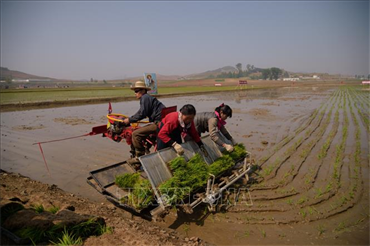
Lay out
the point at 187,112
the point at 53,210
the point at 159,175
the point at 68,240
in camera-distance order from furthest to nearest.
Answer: the point at 187,112
the point at 159,175
the point at 53,210
the point at 68,240

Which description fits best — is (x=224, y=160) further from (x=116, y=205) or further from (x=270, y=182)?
(x=116, y=205)

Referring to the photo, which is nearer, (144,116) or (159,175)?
(159,175)

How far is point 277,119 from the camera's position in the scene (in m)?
13.6

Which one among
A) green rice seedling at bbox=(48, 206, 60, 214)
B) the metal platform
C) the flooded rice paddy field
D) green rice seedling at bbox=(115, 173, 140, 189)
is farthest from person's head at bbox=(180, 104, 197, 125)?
green rice seedling at bbox=(48, 206, 60, 214)

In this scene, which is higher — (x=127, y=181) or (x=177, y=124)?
A: (x=177, y=124)

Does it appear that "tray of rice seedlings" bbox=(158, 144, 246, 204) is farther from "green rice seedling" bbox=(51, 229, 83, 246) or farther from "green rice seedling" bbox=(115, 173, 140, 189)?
"green rice seedling" bbox=(51, 229, 83, 246)

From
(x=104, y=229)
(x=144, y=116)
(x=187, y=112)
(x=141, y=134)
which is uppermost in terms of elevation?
(x=187, y=112)

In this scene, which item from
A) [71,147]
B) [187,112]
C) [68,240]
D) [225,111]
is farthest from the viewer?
[71,147]

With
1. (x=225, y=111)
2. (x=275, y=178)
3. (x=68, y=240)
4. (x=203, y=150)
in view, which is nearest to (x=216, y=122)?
(x=225, y=111)

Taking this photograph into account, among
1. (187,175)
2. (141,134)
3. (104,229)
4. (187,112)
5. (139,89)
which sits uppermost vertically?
(139,89)

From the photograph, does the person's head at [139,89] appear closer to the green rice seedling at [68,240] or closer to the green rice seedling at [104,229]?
the green rice seedling at [104,229]

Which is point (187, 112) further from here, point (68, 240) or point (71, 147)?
point (71, 147)

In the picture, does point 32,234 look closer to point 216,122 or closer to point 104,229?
point 104,229

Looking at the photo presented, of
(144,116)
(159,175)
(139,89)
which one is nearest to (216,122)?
(144,116)
